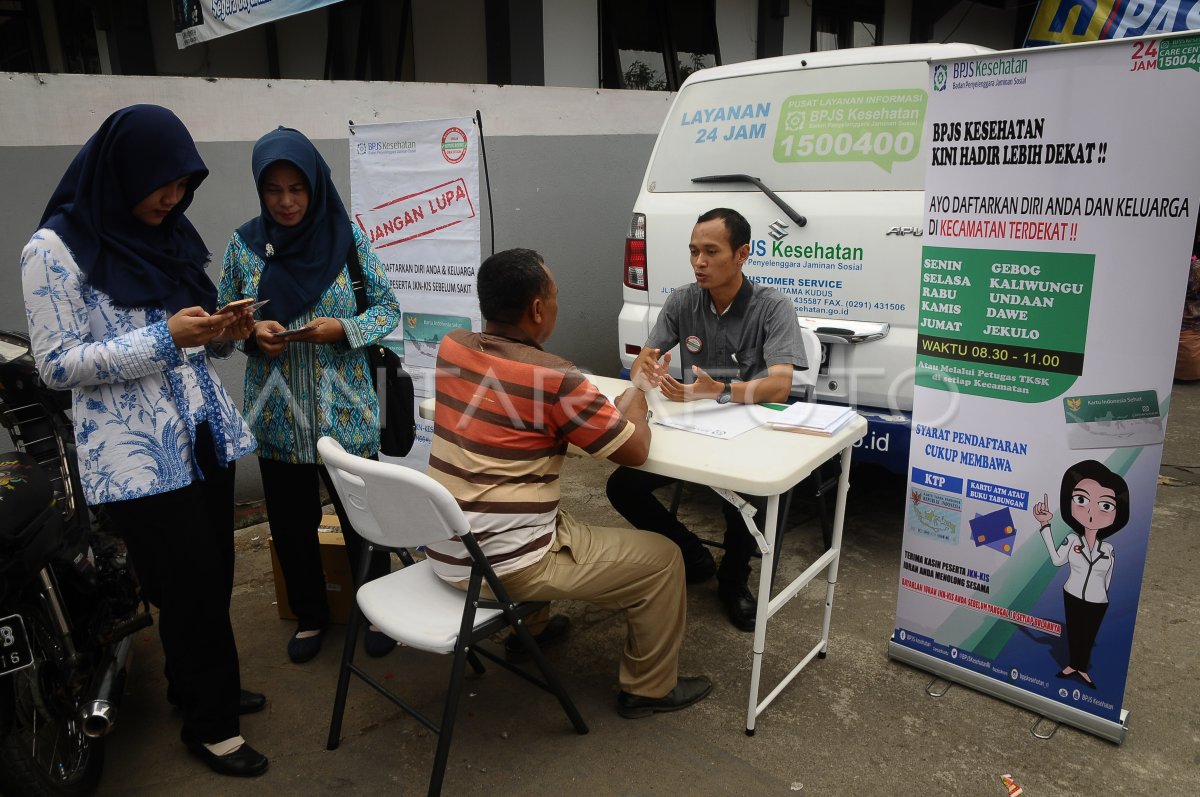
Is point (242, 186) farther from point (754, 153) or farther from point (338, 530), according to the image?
point (754, 153)

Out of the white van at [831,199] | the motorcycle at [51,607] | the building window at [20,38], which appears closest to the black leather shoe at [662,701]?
the white van at [831,199]

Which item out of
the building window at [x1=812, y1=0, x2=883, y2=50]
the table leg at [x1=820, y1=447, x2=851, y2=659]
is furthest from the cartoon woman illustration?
the building window at [x1=812, y1=0, x2=883, y2=50]

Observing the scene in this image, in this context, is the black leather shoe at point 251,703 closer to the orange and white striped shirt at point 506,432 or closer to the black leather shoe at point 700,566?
the orange and white striped shirt at point 506,432

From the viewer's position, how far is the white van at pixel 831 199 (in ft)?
11.0

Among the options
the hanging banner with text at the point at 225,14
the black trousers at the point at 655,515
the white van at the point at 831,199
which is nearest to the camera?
the black trousers at the point at 655,515

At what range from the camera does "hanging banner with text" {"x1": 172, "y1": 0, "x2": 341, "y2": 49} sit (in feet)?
16.5

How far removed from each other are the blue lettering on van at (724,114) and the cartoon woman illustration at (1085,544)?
2.16 metres

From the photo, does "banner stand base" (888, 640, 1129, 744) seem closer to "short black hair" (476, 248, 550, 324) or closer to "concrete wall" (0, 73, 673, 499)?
"short black hair" (476, 248, 550, 324)

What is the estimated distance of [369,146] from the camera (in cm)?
384

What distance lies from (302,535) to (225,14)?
433 cm

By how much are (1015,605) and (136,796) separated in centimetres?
270

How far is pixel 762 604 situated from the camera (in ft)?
8.11

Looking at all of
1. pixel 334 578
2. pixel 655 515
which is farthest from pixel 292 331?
pixel 655 515

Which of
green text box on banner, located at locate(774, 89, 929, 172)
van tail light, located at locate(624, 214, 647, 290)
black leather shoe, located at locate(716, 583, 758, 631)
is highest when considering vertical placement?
green text box on banner, located at locate(774, 89, 929, 172)
